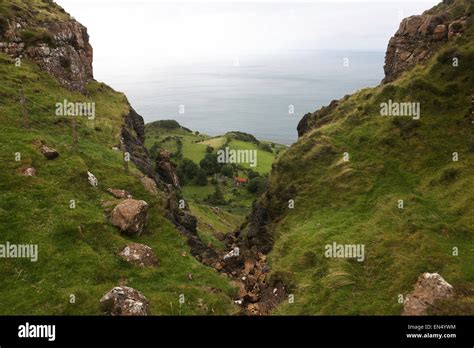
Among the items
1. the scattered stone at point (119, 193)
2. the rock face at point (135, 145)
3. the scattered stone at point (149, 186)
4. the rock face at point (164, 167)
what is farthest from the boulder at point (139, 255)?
the rock face at point (164, 167)

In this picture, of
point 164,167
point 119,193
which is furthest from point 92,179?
point 164,167

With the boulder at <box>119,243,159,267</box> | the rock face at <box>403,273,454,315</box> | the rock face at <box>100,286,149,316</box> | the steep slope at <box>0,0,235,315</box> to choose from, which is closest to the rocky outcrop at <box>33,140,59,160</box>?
the steep slope at <box>0,0,235,315</box>

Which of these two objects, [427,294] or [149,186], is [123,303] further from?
[427,294]

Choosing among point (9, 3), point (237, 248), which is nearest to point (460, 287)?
point (237, 248)

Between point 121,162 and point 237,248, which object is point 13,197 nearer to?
point 121,162

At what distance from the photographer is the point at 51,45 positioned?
1730 inches

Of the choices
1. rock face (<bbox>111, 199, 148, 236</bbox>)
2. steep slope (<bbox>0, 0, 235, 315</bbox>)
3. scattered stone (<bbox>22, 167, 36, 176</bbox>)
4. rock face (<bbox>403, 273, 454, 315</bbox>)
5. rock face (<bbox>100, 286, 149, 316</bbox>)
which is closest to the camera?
rock face (<bbox>403, 273, 454, 315</bbox>)

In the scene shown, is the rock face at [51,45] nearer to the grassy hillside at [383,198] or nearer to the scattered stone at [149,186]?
the scattered stone at [149,186]

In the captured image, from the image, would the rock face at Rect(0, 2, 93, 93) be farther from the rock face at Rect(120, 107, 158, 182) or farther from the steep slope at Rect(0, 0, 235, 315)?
the rock face at Rect(120, 107, 158, 182)

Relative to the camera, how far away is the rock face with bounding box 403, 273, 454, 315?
1726 centimetres

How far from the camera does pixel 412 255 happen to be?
20.8 meters

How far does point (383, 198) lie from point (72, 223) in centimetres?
2167

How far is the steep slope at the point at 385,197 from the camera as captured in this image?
66.7 ft

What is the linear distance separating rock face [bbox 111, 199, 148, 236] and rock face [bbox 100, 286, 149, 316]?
5598mm
